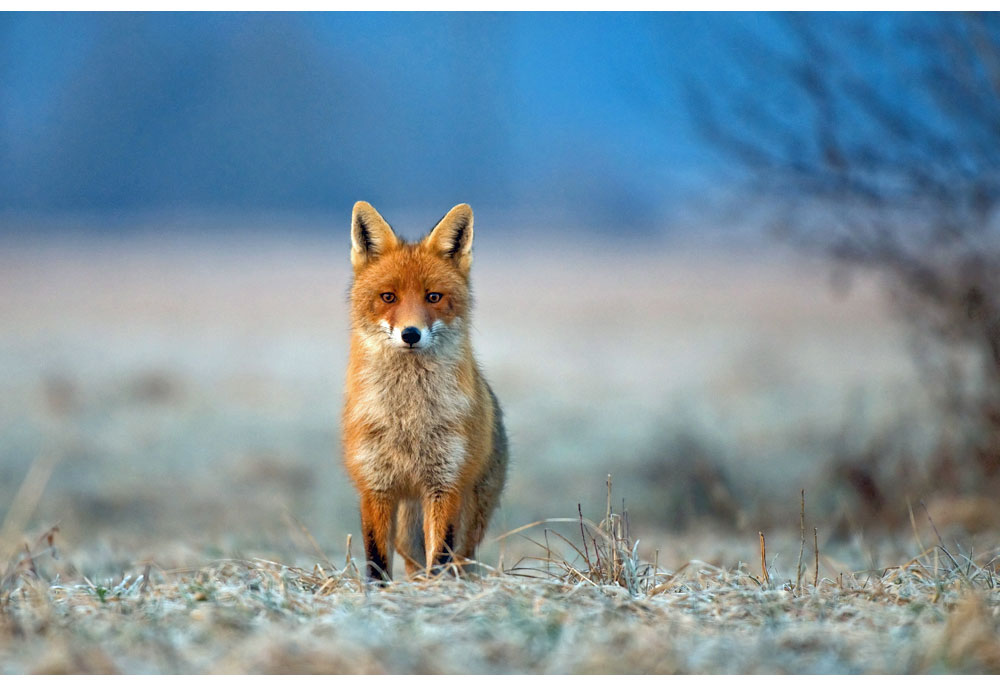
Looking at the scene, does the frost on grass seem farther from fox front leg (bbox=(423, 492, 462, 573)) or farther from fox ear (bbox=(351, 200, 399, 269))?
fox ear (bbox=(351, 200, 399, 269))

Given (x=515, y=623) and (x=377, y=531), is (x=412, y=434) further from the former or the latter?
(x=515, y=623)

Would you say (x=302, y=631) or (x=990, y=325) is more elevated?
(x=990, y=325)

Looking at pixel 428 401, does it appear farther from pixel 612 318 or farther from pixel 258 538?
pixel 612 318

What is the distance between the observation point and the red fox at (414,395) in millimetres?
5039

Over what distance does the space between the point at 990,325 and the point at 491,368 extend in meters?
9.14

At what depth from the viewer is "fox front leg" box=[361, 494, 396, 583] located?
505 centimetres

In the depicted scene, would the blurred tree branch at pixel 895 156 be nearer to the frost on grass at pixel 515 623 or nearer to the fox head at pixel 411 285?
the frost on grass at pixel 515 623

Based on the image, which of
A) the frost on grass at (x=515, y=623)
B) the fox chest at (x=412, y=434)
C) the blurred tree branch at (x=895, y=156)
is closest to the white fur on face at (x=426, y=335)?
the fox chest at (x=412, y=434)

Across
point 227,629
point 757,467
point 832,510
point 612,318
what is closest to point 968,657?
point 227,629

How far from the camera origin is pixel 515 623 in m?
3.71

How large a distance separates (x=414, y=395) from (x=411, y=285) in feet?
1.81

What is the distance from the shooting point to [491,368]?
50.5 ft

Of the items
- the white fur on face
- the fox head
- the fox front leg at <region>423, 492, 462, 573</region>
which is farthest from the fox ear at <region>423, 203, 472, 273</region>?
the fox front leg at <region>423, 492, 462, 573</region>

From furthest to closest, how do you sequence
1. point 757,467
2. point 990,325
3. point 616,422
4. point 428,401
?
point 616,422, point 757,467, point 990,325, point 428,401
